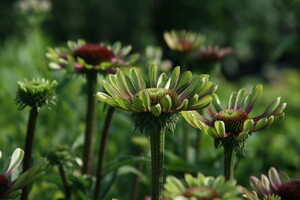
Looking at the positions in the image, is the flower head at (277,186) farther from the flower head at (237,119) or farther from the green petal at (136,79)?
the green petal at (136,79)

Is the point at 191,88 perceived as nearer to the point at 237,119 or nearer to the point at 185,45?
the point at 237,119

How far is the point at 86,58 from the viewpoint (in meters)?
1.28

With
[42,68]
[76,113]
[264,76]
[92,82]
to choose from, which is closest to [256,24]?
[264,76]

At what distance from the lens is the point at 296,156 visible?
2031mm

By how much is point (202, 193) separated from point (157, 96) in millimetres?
242

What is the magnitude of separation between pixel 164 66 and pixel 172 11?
4290 millimetres

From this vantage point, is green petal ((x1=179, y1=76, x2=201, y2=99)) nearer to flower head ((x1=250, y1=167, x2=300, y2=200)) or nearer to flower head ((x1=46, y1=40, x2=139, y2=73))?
flower head ((x1=250, y1=167, x2=300, y2=200))

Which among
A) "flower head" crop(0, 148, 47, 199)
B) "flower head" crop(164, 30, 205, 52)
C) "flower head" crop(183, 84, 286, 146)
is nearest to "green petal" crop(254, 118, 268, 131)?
"flower head" crop(183, 84, 286, 146)

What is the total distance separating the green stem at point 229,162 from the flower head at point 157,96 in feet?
0.38

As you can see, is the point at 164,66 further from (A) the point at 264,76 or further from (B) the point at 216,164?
(A) the point at 264,76

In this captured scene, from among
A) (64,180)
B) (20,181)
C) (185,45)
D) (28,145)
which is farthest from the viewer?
(185,45)

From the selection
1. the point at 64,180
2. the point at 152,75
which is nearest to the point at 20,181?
the point at 152,75

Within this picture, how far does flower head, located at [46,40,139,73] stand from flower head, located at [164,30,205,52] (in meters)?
0.35

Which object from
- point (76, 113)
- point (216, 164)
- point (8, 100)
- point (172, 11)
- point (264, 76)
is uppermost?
point (172, 11)
